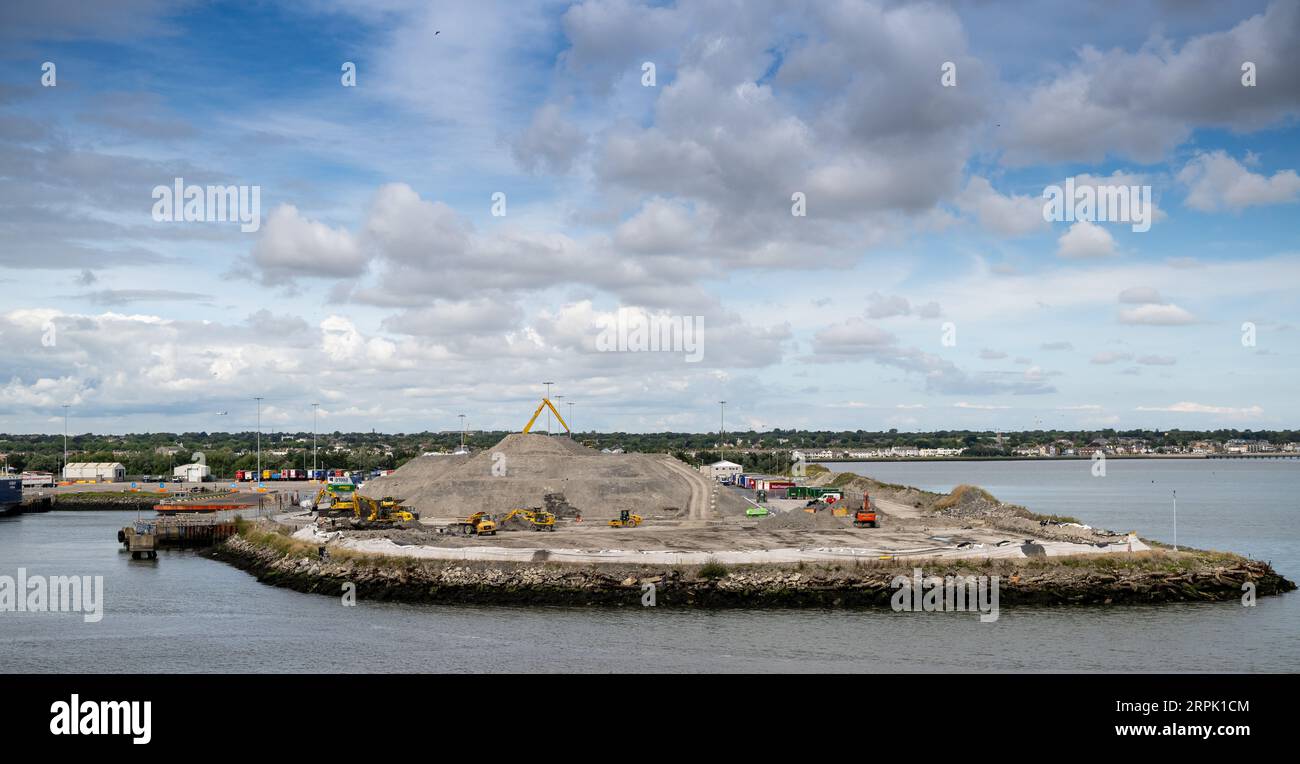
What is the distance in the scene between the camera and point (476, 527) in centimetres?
6500

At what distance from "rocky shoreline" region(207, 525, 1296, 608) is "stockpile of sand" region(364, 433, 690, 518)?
25.4 m

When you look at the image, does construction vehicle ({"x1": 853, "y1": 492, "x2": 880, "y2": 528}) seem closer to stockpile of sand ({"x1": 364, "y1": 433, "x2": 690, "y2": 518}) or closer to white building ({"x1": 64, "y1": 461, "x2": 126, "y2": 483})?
stockpile of sand ({"x1": 364, "y1": 433, "x2": 690, "y2": 518})

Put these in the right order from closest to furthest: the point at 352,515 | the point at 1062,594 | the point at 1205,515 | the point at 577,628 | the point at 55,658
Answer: the point at 55,658 < the point at 577,628 < the point at 1062,594 < the point at 352,515 < the point at 1205,515

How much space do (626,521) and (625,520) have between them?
0.32m

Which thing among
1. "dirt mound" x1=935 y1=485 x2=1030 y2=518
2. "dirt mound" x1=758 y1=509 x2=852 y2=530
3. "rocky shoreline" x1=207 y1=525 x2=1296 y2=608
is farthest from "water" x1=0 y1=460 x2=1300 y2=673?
"dirt mound" x1=935 y1=485 x2=1030 y2=518

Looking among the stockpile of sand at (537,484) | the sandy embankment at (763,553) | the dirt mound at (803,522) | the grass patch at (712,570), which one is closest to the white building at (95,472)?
the stockpile of sand at (537,484)

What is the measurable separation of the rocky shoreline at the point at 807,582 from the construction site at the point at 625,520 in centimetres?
126

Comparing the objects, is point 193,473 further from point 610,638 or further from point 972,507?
point 610,638

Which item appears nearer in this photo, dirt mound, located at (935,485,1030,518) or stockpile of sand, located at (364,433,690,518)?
stockpile of sand, located at (364,433,690,518)

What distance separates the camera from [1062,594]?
157 ft

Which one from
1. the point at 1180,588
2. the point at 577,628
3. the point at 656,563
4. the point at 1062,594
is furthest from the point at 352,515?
the point at 1180,588

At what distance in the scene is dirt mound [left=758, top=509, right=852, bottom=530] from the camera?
218ft
